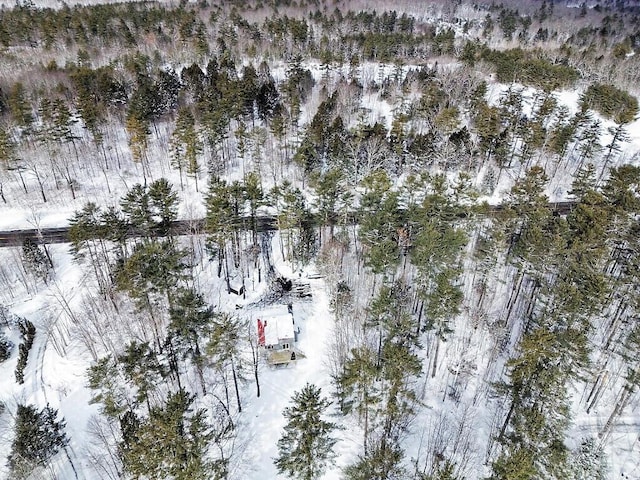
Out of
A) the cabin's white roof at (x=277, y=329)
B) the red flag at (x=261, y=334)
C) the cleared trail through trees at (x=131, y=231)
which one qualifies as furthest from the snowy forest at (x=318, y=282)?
the cabin's white roof at (x=277, y=329)

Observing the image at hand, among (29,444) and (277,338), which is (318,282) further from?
(29,444)

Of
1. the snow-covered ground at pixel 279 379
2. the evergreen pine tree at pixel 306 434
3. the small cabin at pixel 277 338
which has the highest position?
the evergreen pine tree at pixel 306 434

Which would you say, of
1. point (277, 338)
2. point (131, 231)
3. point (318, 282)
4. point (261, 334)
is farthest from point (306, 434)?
point (131, 231)

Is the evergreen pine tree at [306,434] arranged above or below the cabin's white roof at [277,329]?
above

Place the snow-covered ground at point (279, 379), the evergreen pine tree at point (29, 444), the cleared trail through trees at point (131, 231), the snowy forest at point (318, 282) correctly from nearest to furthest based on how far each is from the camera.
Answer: the evergreen pine tree at point (29, 444) → the snowy forest at point (318, 282) → the snow-covered ground at point (279, 379) → the cleared trail through trees at point (131, 231)

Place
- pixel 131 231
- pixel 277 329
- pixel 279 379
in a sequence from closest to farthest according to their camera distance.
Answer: pixel 279 379
pixel 277 329
pixel 131 231

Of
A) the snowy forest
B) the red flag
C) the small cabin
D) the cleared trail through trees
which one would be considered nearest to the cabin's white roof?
the small cabin

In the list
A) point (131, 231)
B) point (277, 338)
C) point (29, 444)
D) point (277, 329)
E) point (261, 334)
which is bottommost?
point (277, 338)

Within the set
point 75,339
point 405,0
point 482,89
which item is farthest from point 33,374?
point 405,0

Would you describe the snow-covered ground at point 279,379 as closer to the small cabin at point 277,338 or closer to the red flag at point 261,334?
the small cabin at point 277,338
